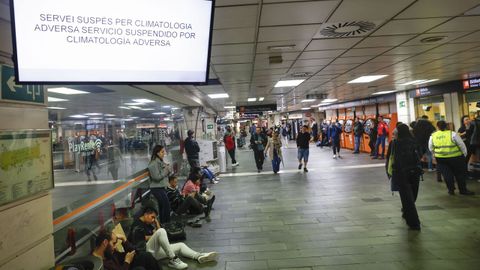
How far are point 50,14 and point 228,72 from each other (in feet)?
13.8

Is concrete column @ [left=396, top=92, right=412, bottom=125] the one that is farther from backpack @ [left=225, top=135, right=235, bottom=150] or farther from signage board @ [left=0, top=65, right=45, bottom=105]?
signage board @ [left=0, top=65, right=45, bottom=105]

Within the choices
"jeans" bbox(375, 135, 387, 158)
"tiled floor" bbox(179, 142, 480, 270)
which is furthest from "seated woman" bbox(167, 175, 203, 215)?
"jeans" bbox(375, 135, 387, 158)

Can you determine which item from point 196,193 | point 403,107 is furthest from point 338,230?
point 403,107

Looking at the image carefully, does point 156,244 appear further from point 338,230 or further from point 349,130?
point 349,130

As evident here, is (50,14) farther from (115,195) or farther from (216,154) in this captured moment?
(216,154)

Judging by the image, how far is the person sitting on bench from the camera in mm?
3012

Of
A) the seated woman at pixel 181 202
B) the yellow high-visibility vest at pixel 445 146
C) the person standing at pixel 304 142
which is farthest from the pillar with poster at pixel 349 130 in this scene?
the seated woman at pixel 181 202

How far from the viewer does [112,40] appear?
80.0 inches

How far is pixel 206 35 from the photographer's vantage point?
7.53 ft

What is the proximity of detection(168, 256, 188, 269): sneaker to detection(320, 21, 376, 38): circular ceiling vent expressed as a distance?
322 cm

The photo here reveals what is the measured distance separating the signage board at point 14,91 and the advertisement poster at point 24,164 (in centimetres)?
25

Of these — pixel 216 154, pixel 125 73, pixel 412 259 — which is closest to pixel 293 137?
pixel 216 154

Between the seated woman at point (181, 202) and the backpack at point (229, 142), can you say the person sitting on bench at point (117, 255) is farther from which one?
the backpack at point (229, 142)

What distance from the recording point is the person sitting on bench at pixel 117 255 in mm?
3012
